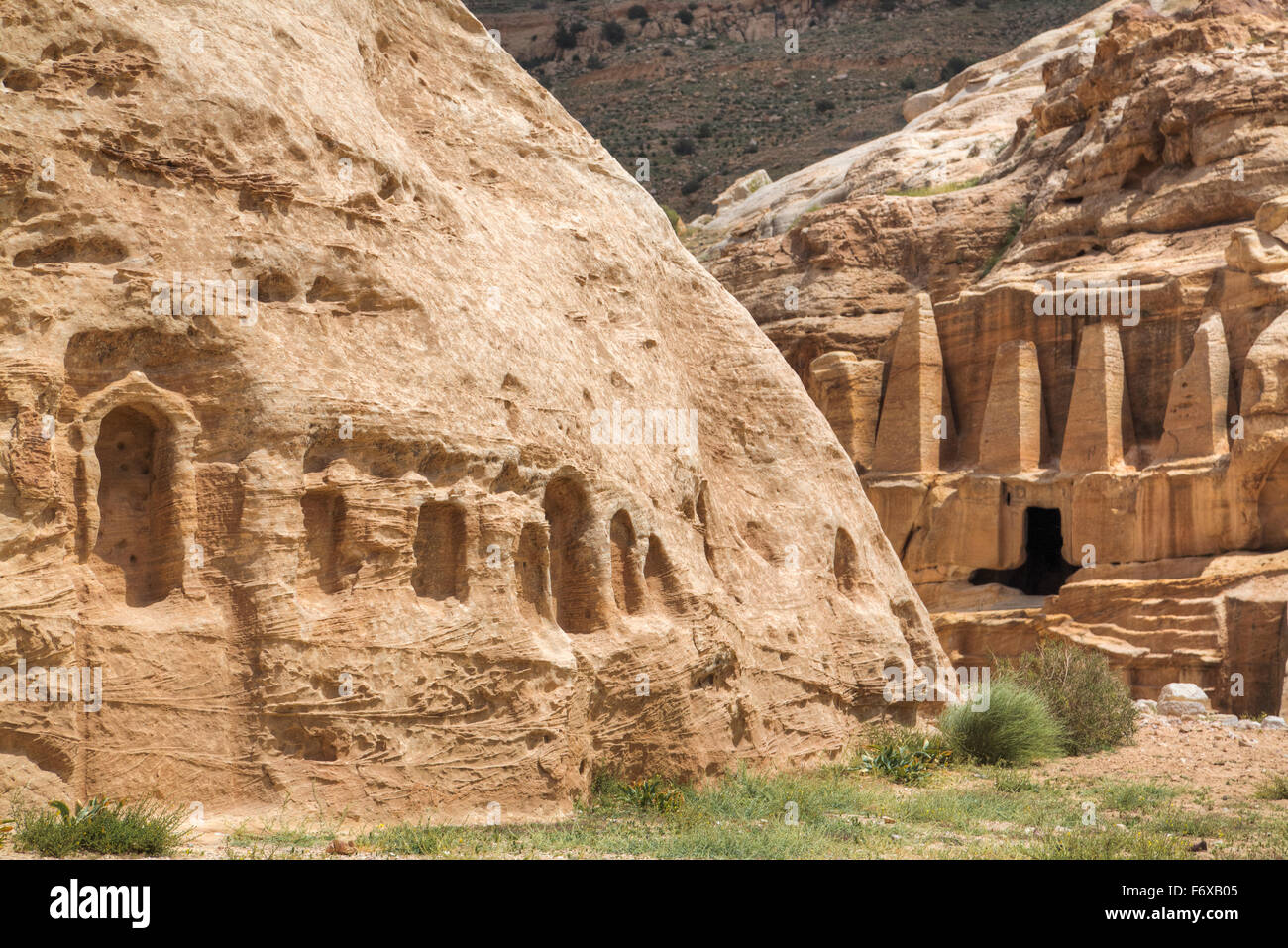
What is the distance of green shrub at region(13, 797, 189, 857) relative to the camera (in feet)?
26.6

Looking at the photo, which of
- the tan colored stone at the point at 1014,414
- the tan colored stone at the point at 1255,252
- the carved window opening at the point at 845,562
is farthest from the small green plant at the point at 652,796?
the tan colored stone at the point at 1255,252

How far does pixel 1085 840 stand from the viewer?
10516 mm

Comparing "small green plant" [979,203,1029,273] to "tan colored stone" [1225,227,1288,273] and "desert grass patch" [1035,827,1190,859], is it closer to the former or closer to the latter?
"tan colored stone" [1225,227,1288,273]

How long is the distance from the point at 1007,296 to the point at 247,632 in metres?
25.2

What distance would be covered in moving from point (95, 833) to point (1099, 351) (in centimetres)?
2538

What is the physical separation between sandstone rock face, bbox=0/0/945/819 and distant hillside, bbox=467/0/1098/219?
55319mm

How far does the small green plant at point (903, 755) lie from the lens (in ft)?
47.0

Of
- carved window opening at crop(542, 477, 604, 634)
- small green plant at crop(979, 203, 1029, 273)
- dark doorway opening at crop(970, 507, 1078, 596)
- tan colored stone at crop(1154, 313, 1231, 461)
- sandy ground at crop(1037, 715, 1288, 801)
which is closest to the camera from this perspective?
carved window opening at crop(542, 477, 604, 634)

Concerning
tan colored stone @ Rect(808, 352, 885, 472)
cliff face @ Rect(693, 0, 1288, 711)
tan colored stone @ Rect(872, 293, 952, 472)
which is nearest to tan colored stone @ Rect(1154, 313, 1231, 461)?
cliff face @ Rect(693, 0, 1288, 711)

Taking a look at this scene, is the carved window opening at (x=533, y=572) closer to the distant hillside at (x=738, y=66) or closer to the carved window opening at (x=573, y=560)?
the carved window opening at (x=573, y=560)

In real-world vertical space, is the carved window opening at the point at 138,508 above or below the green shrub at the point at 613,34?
below

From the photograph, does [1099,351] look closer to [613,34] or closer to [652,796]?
[652,796]

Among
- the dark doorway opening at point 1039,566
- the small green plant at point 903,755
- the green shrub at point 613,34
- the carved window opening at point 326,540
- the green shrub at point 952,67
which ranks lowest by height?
the small green plant at point 903,755

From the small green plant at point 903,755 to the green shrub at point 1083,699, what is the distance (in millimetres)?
2600
